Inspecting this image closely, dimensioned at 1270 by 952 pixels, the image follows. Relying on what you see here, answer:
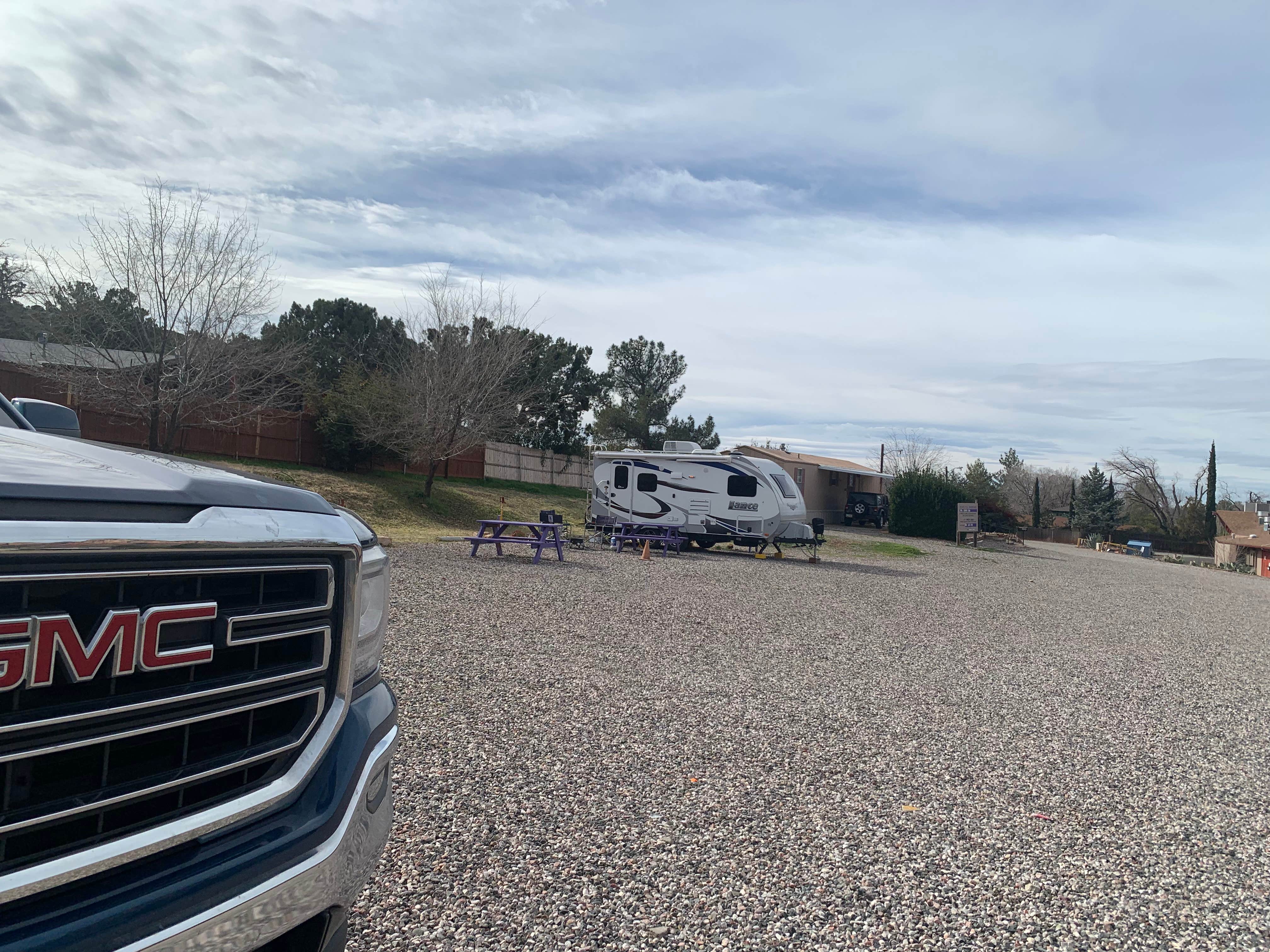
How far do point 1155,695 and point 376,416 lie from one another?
2267 cm

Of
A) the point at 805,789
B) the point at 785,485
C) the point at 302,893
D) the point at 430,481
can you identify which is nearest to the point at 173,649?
the point at 302,893

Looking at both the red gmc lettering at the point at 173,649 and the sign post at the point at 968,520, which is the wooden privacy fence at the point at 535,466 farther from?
the red gmc lettering at the point at 173,649

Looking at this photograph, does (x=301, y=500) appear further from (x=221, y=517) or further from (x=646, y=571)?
(x=646, y=571)

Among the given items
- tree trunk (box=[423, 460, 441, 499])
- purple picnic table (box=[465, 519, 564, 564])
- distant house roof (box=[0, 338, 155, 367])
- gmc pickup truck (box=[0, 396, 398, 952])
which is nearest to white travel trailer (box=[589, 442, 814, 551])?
purple picnic table (box=[465, 519, 564, 564])

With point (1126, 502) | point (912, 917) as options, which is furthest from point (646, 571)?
point (1126, 502)

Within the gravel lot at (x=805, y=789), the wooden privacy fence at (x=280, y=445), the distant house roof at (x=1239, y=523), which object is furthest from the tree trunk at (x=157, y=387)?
the distant house roof at (x=1239, y=523)

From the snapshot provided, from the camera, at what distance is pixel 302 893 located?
5.23 feet

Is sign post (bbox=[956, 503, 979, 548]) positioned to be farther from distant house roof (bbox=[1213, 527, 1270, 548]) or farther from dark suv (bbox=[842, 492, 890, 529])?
distant house roof (bbox=[1213, 527, 1270, 548])

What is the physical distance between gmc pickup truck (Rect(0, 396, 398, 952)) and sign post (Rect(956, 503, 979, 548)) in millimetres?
31579

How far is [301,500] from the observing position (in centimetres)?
185

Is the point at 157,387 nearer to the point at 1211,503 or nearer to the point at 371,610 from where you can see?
the point at 371,610

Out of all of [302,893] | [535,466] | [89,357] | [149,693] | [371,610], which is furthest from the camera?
[535,466]

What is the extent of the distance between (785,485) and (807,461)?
1910cm

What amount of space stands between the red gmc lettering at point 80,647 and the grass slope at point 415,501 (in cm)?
1662
